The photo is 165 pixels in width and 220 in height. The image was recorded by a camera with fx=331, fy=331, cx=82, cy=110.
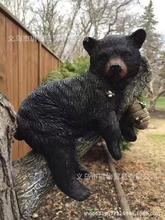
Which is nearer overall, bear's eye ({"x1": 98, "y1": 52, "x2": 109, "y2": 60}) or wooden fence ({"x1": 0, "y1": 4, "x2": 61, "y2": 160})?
bear's eye ({"x1": 98, "y1": 52, "x2": 109, "y2": 60})

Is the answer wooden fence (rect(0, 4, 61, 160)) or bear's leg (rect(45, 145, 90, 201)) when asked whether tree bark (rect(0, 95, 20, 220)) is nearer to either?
bear's leg (rect(45, 145, 90, 201))

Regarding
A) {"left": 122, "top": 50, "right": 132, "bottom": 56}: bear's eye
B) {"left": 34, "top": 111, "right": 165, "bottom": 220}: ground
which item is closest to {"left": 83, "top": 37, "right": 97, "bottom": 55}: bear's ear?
{"left": 122, "top": 50, "right": 132, "bottom": 56}: bear's eye

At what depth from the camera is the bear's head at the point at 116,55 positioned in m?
1.31

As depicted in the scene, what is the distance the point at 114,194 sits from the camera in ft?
12.1

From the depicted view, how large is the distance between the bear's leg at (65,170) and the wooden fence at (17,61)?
67.2 inches

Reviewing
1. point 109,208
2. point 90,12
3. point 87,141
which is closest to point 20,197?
point 87,141

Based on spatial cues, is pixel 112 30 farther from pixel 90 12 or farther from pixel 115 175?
pixel 115 175

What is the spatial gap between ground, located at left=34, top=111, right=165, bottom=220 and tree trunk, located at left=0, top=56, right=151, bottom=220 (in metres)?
1.05

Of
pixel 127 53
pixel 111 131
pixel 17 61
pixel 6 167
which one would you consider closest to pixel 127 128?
pixel 111 131

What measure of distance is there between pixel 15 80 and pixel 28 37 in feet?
2.73

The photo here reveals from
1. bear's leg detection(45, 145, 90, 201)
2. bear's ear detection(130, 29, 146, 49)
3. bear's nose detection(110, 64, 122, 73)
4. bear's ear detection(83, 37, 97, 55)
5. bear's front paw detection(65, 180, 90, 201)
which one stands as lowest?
bear's front paw detection(65, 180, 90, 201)

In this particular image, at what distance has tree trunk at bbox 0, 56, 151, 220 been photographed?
3.86 ft

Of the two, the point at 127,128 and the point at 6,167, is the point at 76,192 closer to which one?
the point at 6,167

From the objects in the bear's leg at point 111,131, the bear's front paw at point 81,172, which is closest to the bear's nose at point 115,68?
the bear's leg at point 111,131
